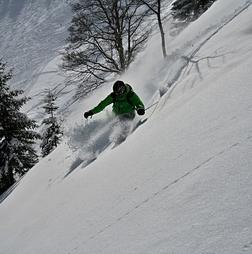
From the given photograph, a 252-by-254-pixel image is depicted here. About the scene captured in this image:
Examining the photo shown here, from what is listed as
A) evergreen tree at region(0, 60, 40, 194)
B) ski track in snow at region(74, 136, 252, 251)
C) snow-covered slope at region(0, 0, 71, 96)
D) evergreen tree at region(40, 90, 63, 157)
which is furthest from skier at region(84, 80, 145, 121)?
snow-covered slope at region(0, 0, 71, 96)

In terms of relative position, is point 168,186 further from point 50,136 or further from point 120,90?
point 50,136

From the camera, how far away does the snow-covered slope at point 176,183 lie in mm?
2967

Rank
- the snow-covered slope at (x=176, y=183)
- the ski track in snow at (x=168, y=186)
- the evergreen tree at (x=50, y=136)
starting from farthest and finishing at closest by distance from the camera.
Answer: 1. the evergreen tree at (x=50, y=136)
2. the ski track in snow at (x=168, y=186)
3. the snow-covered slope at (x=176, y=183)

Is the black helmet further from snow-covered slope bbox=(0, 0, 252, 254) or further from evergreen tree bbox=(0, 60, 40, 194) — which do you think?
evergreen tree bbox=(0, 60, 40, 194)

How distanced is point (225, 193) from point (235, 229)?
565mm

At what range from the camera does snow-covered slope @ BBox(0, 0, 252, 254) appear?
2.97 metres

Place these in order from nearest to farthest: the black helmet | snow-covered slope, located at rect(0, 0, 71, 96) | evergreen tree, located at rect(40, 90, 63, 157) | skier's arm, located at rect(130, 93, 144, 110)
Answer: skier's arm, located at rect(130, 93, 144, 110), the black helmet, evergreen tree, located at rect(40, 90, 63, 157), snow-covered slope, located at rect(0, 0, 71, 96)

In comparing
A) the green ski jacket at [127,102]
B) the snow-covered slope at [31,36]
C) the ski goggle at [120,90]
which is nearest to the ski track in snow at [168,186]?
the green ski jacket at [127,102]

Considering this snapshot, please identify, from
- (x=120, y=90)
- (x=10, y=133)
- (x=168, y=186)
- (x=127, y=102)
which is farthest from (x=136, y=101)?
(x=10, y=133)

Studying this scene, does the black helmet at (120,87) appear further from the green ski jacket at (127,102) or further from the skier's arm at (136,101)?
the skier's arm at (136,101)

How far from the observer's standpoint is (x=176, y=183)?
3.95 metres

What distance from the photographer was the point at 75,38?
65.4ft

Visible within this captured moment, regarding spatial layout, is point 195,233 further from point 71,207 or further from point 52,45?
point 52,45

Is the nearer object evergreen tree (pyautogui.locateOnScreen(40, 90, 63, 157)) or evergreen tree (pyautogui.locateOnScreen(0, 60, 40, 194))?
evergreen tree (pyautogui.locateOnScreen(0, 60, 40, 194))
